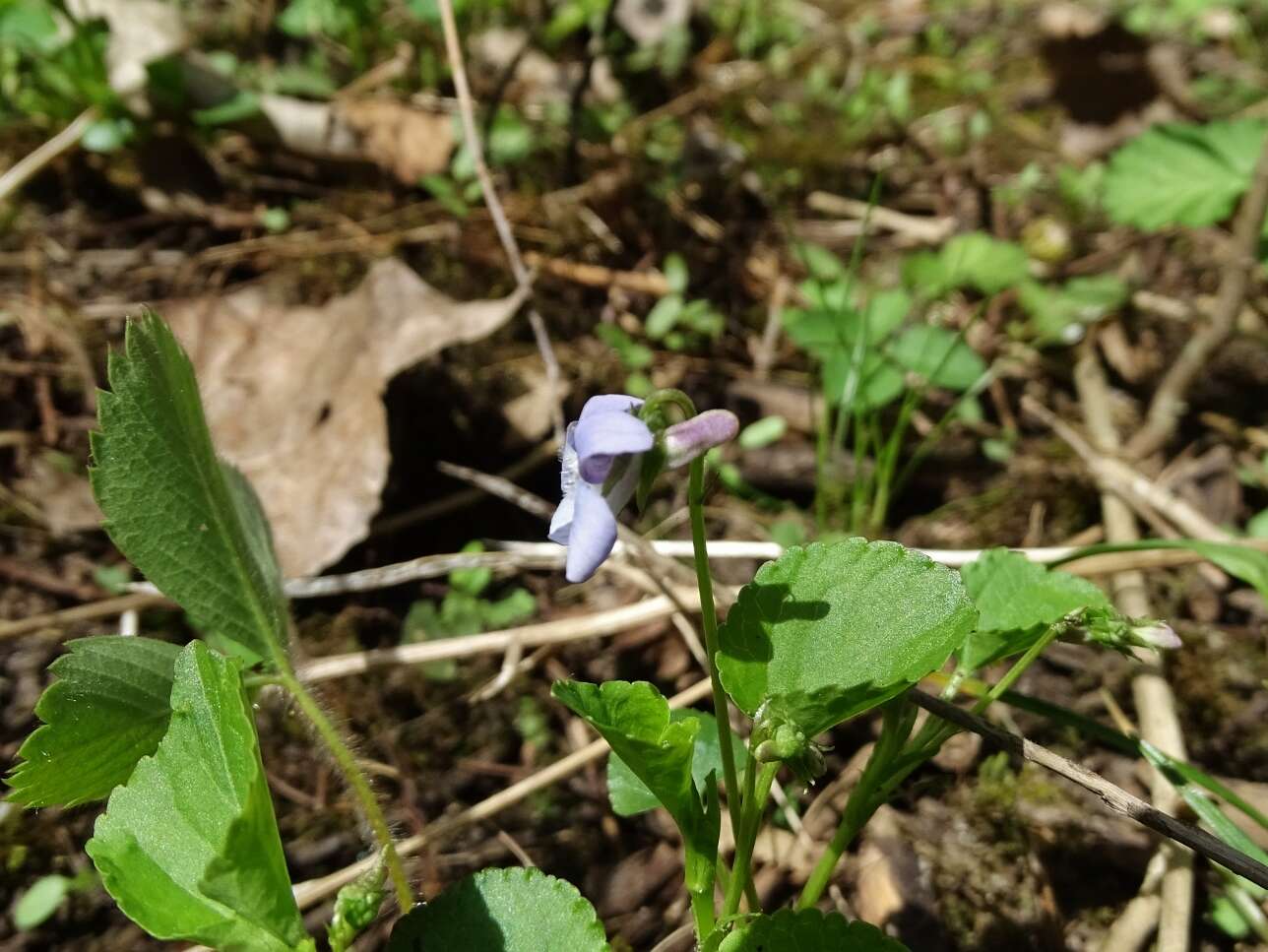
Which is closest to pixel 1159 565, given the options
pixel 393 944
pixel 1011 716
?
pixel 1011 716

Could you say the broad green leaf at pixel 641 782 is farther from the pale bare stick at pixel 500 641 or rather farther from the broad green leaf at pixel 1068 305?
the broad green leaf at pixel 1068 305

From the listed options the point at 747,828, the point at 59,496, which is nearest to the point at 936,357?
the point at 747,828

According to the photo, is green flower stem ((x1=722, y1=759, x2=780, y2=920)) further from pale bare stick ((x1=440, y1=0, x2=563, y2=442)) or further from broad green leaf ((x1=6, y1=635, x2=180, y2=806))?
pale bare stick ((x1=440, y1=0, x2=563, y2=442))

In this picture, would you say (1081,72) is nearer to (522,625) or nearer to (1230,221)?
(1230,221)

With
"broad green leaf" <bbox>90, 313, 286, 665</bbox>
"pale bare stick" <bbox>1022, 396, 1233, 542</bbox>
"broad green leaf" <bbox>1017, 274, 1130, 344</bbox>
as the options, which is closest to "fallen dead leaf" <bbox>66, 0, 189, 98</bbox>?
"broad green leaf" <bbox>90, 313, 286, 665</bbox>

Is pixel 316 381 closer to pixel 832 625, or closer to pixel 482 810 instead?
pixel 482 810

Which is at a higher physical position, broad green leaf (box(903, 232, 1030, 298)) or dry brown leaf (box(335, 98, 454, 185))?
dry brown leaf (box(335, 98, 454, 185))
